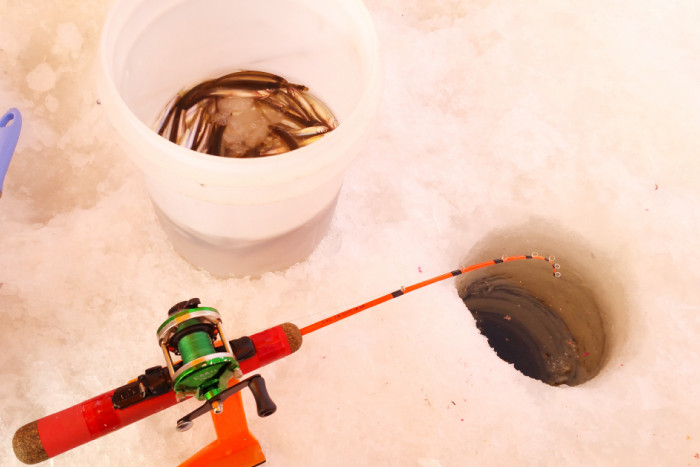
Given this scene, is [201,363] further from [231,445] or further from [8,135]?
[8,135]

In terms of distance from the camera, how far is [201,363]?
775 mm

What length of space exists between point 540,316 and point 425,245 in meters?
0.55

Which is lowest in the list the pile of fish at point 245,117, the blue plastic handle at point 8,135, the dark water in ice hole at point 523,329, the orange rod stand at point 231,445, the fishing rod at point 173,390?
the dark water in ice hole at point 523,329

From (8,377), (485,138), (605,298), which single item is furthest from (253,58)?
(605,298)

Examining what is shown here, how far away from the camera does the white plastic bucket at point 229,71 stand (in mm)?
787

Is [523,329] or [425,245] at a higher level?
[425,245]

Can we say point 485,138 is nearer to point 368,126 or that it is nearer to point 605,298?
point 605,298

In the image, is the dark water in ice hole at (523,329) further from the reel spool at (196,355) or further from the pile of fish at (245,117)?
the reel spool at (196,355)

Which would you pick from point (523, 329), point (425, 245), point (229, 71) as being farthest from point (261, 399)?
point (523, 329)

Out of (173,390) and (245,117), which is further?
(245,117)

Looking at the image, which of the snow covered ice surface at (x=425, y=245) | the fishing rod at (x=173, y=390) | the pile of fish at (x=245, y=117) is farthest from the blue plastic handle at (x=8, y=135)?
the fishing rod at (x=173, y=390)

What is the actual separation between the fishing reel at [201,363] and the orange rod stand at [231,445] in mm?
125

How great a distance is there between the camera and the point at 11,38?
1286 mm

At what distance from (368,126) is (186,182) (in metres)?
0.30
